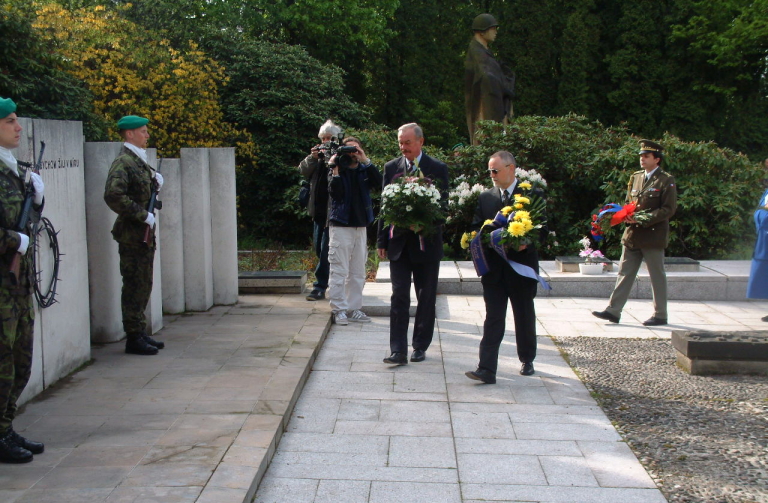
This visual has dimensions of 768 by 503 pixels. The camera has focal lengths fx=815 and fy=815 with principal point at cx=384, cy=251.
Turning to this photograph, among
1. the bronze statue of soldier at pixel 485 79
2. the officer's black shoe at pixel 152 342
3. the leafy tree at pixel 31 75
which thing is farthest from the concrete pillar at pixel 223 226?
the bronze statue of soldier at pixel 485 79

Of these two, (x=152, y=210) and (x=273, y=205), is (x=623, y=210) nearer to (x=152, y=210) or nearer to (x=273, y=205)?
(x=152, y=210)

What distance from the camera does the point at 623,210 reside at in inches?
337

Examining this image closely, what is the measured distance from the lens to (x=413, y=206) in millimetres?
6574

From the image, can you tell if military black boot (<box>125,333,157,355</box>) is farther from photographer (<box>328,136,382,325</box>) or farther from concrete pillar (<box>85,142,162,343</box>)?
photographer (<box>328,136,382,325</box>)

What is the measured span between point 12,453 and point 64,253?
211cm

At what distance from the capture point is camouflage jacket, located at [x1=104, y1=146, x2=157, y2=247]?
6484 millimetres

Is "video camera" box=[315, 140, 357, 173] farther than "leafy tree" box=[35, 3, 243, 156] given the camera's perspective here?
No

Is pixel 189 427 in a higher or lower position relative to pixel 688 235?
lower

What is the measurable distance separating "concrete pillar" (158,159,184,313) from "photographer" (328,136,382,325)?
1613 mm

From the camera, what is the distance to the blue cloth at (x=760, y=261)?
8.85 meters

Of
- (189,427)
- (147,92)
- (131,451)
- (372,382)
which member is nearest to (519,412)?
(372,382)

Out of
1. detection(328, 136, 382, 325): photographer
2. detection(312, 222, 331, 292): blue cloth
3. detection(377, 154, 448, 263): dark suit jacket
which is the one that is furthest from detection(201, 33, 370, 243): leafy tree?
detection(377, 154, 448, 263): dark suit jacket

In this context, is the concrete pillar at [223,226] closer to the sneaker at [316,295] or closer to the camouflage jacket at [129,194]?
the sneaker at [316,295]

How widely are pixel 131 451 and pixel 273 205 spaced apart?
46.3 feet
